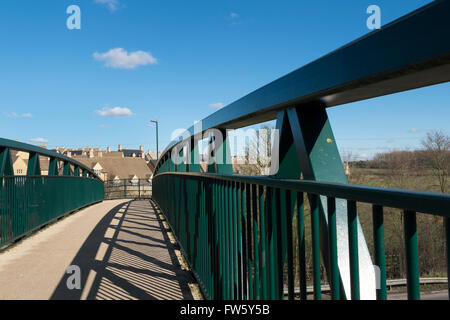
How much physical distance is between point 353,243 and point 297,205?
0.42m

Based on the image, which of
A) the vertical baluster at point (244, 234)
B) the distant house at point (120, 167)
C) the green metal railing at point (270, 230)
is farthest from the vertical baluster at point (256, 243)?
the distant house at point (120, 167)

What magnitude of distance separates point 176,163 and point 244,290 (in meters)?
5.48

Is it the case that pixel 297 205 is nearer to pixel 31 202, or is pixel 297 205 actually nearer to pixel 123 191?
pixel 31 202

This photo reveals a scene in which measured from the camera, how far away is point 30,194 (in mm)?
7656

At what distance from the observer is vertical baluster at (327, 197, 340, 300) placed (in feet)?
4.61

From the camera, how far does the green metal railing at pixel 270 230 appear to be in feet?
3.44

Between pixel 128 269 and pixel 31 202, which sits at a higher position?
pixel 31 202

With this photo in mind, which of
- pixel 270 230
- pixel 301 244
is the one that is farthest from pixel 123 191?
pixel 301 244

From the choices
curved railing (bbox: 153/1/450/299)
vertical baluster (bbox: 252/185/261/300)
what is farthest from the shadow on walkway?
vertical baluster (bbox: 252/185/261/300)

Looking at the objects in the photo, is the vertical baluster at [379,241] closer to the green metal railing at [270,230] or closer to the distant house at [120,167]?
the green metal railing at [270,230]

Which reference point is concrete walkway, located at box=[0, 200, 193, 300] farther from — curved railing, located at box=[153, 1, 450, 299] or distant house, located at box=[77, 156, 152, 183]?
Result: distant house, located at box=[77, 156, 152, 183]

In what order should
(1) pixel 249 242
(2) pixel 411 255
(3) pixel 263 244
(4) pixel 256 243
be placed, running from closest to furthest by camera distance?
(2) pixel 411 255
(3) pixel 263 244
(4) pixel 256 243
(1) pixel 249 242
